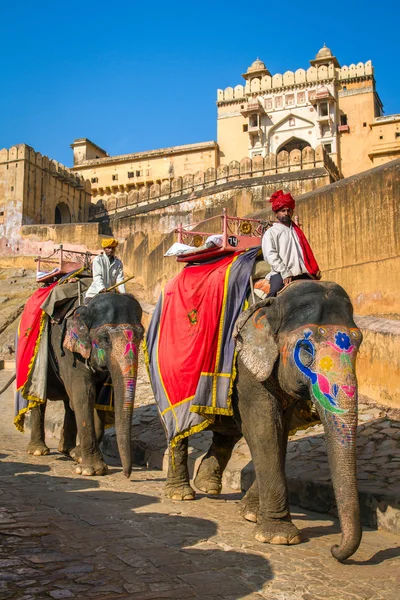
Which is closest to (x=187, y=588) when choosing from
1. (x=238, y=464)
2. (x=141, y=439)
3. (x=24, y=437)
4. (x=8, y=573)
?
(x=8, y=573)

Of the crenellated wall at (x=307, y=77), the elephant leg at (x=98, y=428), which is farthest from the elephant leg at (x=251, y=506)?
the crenellated wall at (x=307, y=77)

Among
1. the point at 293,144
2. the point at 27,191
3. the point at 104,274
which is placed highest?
the point at 293,144

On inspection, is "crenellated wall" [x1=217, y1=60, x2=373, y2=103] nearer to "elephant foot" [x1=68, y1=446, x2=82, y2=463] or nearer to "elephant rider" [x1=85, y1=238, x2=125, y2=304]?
"elephant rider" [x1=85, y1=238, x2=125, y2=304]

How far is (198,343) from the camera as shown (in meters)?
5.27

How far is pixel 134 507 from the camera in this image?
5172 millimetres

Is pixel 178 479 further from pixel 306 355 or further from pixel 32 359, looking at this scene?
pixel 32 359

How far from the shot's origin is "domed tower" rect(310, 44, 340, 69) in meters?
47.8

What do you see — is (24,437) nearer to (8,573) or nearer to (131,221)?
(8,573)

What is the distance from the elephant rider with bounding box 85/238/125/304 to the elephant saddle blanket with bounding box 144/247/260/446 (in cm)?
133

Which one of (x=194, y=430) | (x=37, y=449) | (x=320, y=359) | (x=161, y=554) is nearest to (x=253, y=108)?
(x=37, y=449)

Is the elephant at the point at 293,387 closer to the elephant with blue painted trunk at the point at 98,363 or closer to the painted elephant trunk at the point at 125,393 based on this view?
the painted elephant trunk at the point at 125,393

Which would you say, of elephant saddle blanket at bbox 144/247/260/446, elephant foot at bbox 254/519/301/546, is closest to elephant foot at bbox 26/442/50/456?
elephant saddle blanket at bbox 144/247/260/446

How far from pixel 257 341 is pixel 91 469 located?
2.98 meters

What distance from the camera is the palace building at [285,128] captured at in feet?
144
